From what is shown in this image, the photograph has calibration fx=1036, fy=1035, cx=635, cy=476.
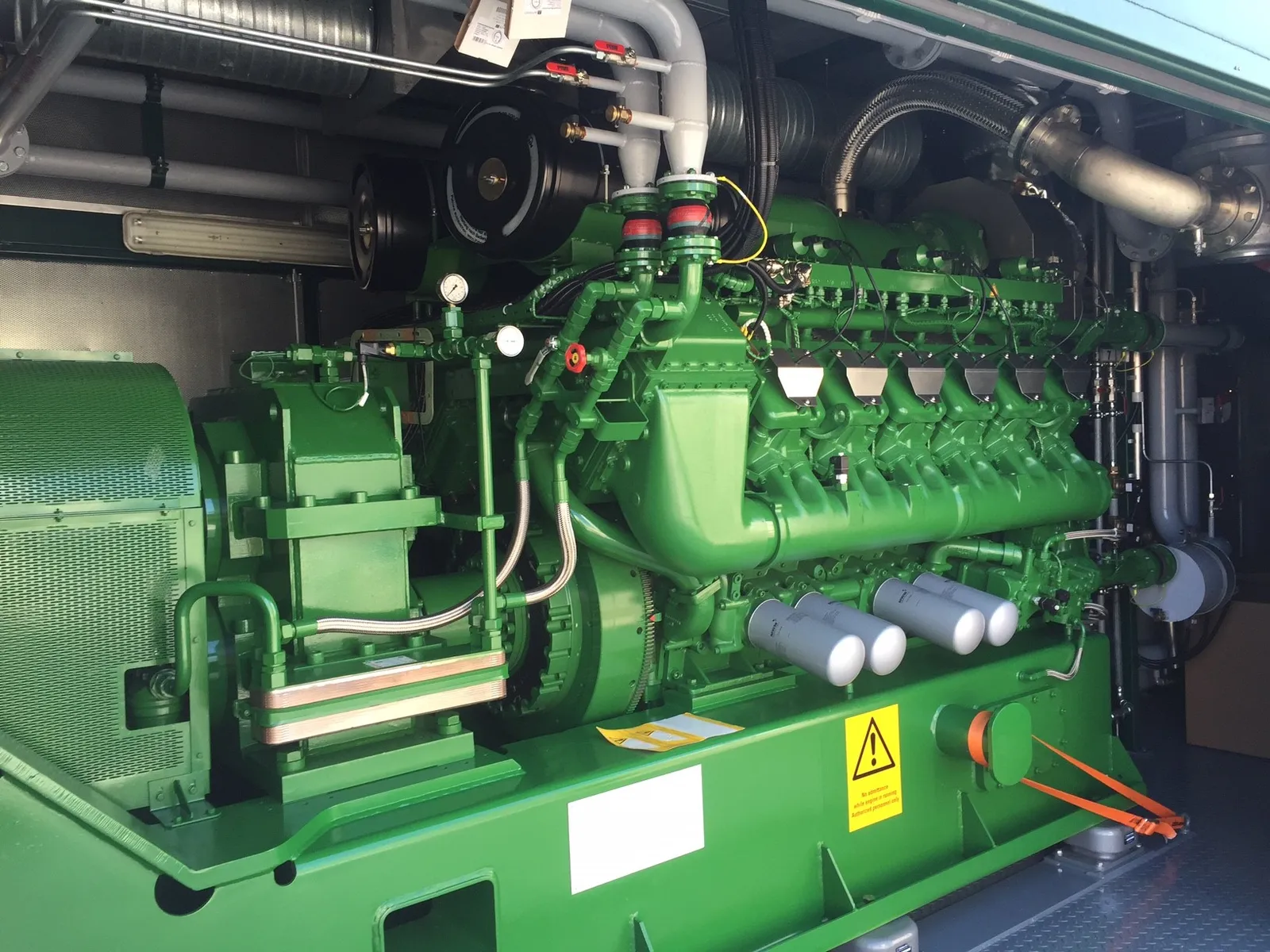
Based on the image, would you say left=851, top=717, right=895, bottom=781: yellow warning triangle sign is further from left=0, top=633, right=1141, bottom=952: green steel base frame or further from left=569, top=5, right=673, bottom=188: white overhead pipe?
left=569, top=5, right=673, bottom=188: white overhead pipe

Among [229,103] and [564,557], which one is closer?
[564,557]

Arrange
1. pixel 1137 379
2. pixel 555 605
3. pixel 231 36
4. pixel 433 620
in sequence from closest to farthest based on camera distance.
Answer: pixel 231 36 → pixel 433 620 → pixel 555 605 → pixel 1137 379

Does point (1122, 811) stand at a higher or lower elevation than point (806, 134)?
lower

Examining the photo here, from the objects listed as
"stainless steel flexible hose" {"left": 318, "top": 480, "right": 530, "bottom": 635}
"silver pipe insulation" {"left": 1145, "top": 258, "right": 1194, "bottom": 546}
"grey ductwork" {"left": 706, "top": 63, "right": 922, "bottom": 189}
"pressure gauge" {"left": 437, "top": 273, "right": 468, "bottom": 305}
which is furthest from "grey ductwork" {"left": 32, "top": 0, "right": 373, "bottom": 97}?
"silver pipe insulation" {"left": 1145, "top": 258, "right": 1194, "bottom": 546}

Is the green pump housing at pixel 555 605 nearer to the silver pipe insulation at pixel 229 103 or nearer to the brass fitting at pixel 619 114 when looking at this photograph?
the brass fitting at pixel 619 114

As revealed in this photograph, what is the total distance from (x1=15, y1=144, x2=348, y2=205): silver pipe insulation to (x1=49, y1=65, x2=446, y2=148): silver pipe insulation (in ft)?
0.54

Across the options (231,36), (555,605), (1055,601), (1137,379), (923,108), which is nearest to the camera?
(231,36)

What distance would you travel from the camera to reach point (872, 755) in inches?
115

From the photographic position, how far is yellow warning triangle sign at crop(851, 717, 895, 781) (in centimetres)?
290

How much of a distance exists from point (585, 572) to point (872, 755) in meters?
0.99

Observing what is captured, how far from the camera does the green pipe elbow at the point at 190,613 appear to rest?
1905 mm

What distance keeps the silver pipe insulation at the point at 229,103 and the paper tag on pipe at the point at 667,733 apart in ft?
6.52

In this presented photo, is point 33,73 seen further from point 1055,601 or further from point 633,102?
point 1055,601

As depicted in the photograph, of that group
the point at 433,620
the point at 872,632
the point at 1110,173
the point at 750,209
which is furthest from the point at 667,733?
the point at 1110,173
